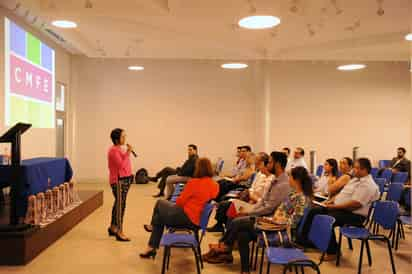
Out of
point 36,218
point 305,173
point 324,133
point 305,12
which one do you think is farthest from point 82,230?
point 324,133

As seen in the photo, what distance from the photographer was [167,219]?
170 inches

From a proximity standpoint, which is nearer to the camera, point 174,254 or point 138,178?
point 174,254

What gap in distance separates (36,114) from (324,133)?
801cm

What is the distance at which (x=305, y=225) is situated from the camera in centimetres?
439

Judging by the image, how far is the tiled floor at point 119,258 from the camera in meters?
4.33

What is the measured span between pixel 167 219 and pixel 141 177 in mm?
7300

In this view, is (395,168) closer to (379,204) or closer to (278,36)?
(278,36)

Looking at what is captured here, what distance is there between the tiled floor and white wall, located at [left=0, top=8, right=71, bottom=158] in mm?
2699

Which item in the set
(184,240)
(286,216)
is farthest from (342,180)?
(184,240)

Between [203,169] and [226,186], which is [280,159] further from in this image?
[226,186]

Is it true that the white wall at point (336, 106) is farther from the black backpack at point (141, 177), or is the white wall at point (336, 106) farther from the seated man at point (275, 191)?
the seated man at point (275, 191)

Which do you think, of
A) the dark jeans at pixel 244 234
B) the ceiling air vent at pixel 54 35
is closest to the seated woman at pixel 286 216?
the dark jeans at pixel 244 234

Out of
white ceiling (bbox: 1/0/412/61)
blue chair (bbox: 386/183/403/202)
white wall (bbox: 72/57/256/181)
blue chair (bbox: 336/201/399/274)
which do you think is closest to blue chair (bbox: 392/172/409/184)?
blue chair (bbox: 386/183/403/202)

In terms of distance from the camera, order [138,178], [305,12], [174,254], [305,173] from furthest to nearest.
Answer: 1. [138,178]
2. [305,12]
3. [174,254]
4. [305,173]
